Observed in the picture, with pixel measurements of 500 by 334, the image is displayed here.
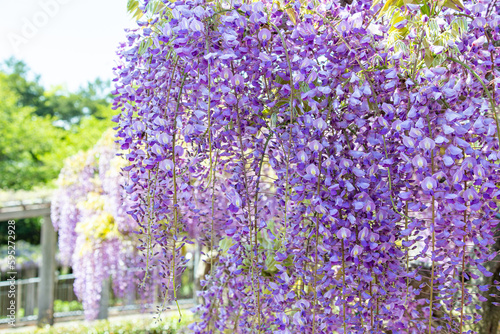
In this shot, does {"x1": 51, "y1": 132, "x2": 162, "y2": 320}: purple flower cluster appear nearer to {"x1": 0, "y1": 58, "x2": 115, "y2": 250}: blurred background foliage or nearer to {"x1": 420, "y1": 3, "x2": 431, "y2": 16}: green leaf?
{"x1": 420, "y1": 3, "x2": 431, "y2": 16}: green leaf

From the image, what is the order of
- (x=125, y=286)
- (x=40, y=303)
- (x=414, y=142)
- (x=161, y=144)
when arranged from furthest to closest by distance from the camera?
(x=40, y=303) < (x=125, y=286) < (x=161, y=144) < (x=414, y=142)

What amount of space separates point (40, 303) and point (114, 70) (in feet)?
23.2

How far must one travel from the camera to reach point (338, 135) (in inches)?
53.6

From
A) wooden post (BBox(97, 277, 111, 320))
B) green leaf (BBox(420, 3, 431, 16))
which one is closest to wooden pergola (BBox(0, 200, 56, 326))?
wooden post (BBox(97, 277, 111, 320))

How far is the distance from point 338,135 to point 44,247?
24.6ft

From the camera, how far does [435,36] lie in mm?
1319

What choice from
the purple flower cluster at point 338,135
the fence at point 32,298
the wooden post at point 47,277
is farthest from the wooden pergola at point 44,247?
the purple flower cluster at point 338,135

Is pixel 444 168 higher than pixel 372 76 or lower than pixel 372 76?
lower

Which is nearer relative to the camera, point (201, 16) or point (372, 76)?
point (201, 16)

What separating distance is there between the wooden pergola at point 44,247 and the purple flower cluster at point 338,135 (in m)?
6.47

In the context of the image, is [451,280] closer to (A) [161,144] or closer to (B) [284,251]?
(B) [284,251]

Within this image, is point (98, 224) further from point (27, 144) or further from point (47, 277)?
point (27, 144)

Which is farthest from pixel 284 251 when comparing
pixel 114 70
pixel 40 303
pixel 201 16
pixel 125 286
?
pixel 40 303

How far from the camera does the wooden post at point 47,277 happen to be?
7.39 metres
